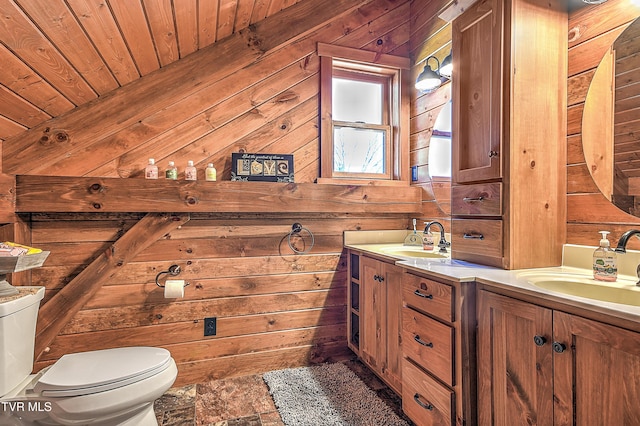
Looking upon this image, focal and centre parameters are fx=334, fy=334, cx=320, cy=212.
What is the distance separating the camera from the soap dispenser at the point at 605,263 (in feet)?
4.09

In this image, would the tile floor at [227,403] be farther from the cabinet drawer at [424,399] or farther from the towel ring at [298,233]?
the towel ring at [298,233]

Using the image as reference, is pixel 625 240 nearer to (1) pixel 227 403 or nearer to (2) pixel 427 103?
(2) pixel 427 103

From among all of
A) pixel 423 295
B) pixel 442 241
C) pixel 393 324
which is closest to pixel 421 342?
pixel 423 295

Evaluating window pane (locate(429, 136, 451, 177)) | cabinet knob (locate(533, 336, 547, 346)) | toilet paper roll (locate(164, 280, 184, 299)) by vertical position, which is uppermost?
window pane (locate(429, 136, 451, 177))

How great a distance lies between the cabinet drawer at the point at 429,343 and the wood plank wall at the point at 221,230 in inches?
37.4

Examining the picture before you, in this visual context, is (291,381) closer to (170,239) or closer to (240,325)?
(240,325)

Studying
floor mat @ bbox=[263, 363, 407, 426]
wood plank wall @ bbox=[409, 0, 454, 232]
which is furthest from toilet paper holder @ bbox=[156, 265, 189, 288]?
wood plank wall @ bbox=[409, 0, 454, 232]

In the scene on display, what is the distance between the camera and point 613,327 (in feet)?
2.97

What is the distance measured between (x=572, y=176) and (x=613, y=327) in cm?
89

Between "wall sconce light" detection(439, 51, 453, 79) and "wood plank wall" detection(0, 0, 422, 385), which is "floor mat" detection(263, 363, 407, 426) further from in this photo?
"wall sconce light" detection(439, 51, 453, 79)

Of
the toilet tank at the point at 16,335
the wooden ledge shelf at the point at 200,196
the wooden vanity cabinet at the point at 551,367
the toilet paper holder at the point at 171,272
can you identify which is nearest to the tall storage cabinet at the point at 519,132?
the wooden vanity cabinet at the point at 551,367

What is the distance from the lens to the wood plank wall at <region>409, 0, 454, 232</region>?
92.2 inches

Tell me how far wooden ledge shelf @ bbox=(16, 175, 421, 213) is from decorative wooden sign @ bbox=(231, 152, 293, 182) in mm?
84

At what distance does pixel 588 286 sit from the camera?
1.27 meters
